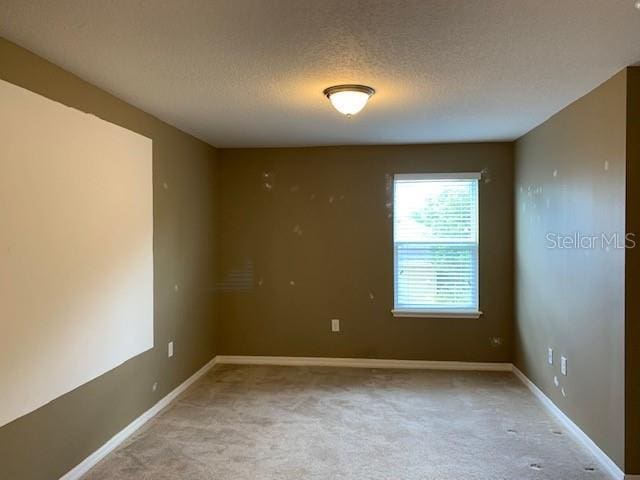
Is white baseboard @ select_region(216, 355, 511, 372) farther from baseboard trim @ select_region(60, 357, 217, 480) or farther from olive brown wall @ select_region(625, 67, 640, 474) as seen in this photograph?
olive brown wall @ select_region(625, 67, 640, 474)

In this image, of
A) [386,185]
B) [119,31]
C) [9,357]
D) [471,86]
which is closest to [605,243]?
[471,86]

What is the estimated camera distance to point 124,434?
3277 mm

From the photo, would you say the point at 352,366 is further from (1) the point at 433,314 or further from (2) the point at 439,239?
(2) the point at 439,239

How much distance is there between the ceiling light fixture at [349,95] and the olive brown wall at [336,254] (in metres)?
2.06

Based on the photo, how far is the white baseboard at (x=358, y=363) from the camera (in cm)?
493

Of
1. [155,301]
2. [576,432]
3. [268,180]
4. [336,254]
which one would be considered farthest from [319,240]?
[576,432]

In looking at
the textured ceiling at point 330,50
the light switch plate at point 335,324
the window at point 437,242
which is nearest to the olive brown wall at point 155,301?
the textured ceiling at point 330,50

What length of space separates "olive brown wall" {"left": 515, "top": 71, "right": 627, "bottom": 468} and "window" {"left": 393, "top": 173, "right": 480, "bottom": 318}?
0.58m

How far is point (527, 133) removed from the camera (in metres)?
4.41

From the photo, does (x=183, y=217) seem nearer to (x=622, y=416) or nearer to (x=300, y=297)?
(x=300, y=297)

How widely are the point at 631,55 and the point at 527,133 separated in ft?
6.52

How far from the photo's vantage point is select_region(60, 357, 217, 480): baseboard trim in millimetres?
2784

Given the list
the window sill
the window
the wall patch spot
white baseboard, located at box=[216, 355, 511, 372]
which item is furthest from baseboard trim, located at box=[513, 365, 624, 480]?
the wall patch spot

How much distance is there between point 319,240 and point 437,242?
47.4 inches
